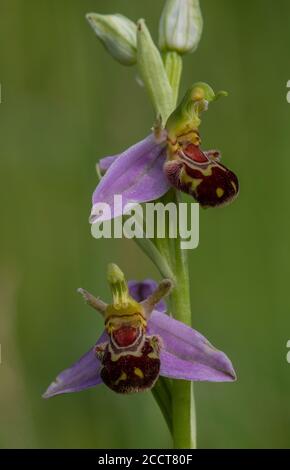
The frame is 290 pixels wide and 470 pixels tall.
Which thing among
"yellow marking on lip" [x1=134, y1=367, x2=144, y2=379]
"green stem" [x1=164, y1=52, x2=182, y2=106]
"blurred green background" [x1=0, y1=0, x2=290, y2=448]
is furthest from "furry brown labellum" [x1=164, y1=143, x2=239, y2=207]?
"blurred green background" [x1=0, y1=0, x2=290, y2=448]

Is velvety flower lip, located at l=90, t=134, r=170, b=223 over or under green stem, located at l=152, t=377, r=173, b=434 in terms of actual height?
over

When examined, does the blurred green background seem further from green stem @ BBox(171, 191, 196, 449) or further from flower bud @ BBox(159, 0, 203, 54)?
flower bud @ BBox(159, 0, 203, 54)

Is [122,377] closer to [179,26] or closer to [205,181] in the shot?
[205,181]

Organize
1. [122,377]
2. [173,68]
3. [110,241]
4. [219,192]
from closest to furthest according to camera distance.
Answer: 1. [122,377]
2. [219,192]
3. [173,68]
4. [110,241]

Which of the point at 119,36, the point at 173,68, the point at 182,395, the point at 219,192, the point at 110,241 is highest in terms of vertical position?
the point at 119,36

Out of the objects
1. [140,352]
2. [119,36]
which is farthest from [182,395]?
[119,36]

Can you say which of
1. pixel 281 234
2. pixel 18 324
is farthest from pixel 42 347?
pixel 281 234
